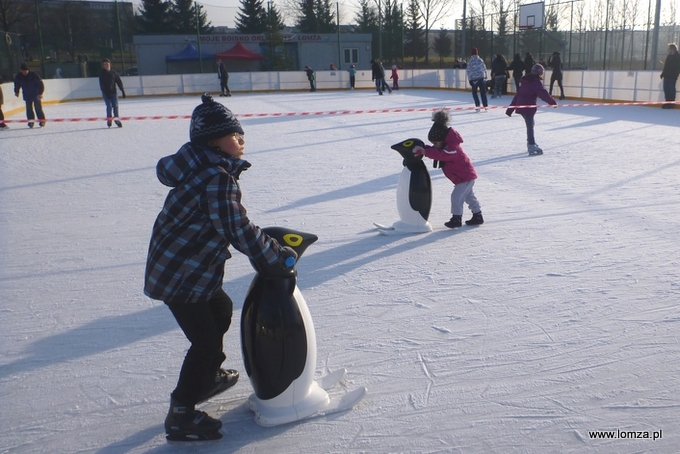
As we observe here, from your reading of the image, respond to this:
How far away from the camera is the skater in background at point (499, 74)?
61.9ft

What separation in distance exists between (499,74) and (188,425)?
18.6 metres

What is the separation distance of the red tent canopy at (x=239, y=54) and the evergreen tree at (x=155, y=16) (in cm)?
916

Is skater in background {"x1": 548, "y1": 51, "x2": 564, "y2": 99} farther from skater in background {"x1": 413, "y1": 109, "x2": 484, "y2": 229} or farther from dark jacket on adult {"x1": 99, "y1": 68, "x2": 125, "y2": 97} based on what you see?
skater in background {"x1": 413, "y1": 109, "x2": 484, "y2": 229}

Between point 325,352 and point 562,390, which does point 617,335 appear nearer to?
point 562,390

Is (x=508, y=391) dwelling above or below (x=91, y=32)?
below

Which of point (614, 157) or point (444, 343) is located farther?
point (614, 157)

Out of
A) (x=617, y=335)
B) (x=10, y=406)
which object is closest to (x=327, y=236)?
(x=617, y=335)

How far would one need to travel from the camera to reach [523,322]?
3137 millimetres

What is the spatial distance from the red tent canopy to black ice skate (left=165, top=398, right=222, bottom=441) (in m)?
34.9

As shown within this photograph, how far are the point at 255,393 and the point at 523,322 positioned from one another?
4.80ft

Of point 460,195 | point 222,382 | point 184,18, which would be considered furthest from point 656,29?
point 184,18

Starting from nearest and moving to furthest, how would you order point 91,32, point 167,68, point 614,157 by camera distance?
point 614,157, point 91,32, point 167,68

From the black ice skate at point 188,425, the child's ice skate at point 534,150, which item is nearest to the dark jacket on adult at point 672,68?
the child's ice skate at point 534,150

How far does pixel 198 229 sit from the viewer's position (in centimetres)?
202
